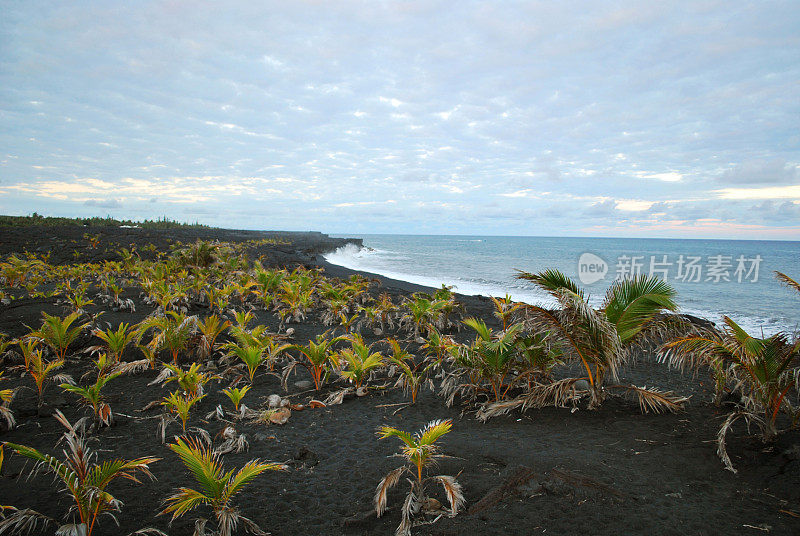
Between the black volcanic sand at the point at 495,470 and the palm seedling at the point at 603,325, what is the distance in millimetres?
253

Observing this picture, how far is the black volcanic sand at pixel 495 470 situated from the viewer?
2924 mm

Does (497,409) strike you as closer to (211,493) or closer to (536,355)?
(536,355)

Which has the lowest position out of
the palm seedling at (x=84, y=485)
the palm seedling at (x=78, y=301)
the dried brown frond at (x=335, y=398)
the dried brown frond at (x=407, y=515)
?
the dried brown frond at (x=335, y=398)

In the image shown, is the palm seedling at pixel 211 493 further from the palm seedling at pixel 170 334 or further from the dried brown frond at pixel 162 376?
the palm seedling at pixel 170 334

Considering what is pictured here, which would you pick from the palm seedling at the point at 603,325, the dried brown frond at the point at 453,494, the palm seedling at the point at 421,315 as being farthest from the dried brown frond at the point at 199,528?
the palm seedling at the point at 421,315

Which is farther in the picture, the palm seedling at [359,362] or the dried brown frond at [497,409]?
→ the palm seedling at [359,362]

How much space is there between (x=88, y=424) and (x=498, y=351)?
16.0 feet

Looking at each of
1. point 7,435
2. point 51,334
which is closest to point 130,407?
point 7,435

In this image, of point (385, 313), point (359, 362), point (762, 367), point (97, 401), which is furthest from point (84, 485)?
point (385, 313)

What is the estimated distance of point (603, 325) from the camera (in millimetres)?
4316

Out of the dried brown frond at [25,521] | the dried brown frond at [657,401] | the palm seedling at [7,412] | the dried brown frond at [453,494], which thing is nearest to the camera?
the dried brown frond at [25,521]

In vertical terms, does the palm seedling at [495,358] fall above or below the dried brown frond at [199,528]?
above

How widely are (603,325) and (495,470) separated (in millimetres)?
1963

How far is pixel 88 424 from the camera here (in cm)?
453
